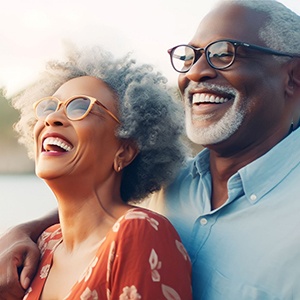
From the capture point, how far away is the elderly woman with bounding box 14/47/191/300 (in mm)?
1537

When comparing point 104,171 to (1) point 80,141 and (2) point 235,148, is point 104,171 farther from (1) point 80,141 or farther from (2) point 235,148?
(2) point 235,148

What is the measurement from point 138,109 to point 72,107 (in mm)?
209

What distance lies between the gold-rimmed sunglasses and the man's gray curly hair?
1.91 ft

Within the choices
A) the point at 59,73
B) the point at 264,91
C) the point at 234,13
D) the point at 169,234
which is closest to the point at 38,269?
the point at 169,234

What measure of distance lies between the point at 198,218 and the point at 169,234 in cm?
26

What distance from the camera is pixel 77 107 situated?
1.77 metres

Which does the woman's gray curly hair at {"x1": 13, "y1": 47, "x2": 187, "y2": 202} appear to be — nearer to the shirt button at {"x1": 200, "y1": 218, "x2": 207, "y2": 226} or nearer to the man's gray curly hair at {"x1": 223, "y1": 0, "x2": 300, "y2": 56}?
the shirt button at {"x1": 200, "y1": 218, "x2": 207, "y2": 226}

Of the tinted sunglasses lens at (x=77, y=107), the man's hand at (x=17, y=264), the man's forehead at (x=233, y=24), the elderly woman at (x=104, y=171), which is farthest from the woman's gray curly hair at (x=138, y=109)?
the man's hand at (x=17, y=264)

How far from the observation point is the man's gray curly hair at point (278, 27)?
1909mm

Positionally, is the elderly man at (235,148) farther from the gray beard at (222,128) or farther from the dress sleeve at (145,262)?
the dress sleeve at (145,262)

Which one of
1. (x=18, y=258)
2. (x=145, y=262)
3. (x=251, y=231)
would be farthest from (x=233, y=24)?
(x=18, y=258)

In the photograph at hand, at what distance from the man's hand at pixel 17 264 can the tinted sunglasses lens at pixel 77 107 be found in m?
0.49

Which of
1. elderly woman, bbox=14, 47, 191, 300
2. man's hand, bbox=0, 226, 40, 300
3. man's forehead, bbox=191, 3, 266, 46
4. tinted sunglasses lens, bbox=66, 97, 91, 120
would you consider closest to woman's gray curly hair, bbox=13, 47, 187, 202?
elderly woman, bbox=14, 47, 191, 300

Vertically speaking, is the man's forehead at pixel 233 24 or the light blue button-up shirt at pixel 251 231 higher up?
the man's forehead at pixel 233 24
